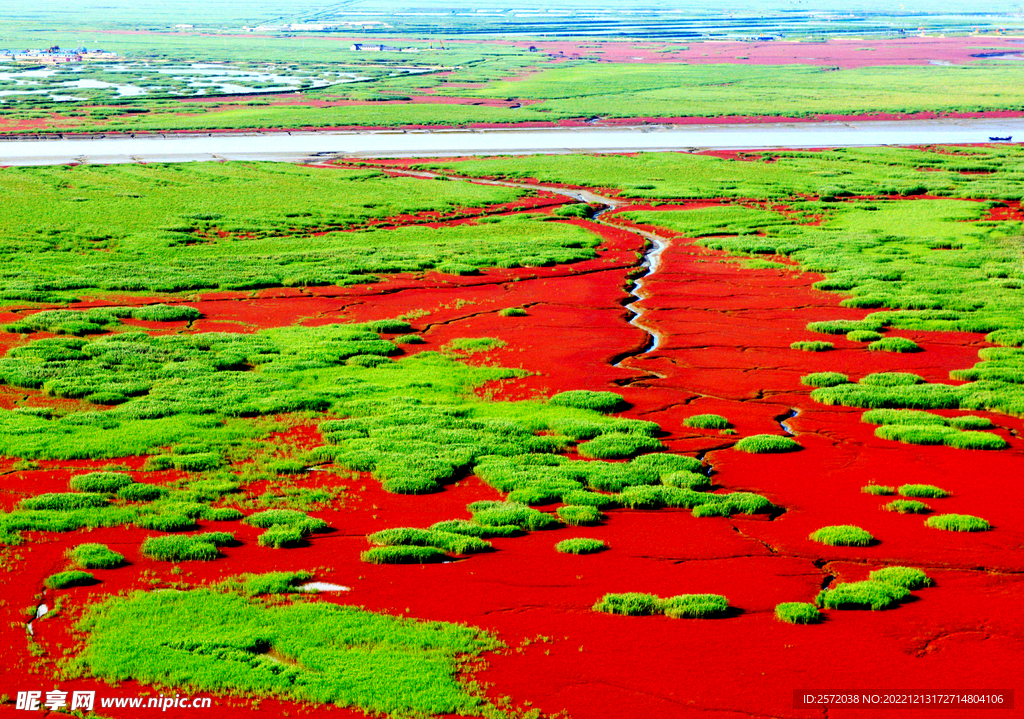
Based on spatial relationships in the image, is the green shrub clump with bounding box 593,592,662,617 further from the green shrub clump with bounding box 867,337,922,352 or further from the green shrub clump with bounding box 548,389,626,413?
the green shrub clump with bounding box 867,337,922,352

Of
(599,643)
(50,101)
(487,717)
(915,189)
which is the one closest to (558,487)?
(599,643)

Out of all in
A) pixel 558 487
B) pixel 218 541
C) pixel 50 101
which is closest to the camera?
pixel 218 541

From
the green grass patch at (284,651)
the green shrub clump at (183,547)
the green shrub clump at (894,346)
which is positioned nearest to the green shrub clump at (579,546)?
the green grass patch at (284,651)

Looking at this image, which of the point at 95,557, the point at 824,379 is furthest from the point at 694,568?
the point at 824,379

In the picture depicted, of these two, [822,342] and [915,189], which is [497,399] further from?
[915,189]

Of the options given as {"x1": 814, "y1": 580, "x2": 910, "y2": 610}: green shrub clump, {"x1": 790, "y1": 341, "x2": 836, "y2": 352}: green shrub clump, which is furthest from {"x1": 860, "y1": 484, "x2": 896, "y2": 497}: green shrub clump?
{"x1": 790, "y1": 341, "x2": 836, "y2": 352}: green shrub clump

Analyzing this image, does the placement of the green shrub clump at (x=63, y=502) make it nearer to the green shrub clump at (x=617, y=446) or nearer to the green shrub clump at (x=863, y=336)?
the green shrub clump at (x=617, y=446)
